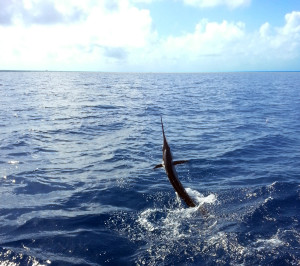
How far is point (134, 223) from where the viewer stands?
28.7 feet

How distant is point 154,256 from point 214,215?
291 cm

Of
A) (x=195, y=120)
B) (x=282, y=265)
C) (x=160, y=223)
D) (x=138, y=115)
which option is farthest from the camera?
(x=138, y=115)

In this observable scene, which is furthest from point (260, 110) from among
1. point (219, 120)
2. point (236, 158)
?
point (236, 158)

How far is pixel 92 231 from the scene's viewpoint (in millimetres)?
8375

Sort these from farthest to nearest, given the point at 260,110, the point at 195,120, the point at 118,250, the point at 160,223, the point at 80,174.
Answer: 1. the point at 260,110
2. the point at 195,120
3. the point at 80,174
4. the point at 160,223
5. the point at 118,250

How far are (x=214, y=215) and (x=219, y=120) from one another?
1768 centimetres

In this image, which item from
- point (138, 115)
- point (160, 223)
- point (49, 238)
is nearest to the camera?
point (49, 238)

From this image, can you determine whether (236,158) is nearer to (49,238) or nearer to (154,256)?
(154,256)

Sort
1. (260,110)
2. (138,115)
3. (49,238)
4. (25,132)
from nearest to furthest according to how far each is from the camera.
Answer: (49,238), (25,132), (138,115), (260,110)

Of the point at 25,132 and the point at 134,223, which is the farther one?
the point at 25,132

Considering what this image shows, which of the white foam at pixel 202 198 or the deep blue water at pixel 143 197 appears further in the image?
the white foam at pixel 202 198

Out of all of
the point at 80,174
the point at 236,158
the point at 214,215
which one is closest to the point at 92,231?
the point at 214,215

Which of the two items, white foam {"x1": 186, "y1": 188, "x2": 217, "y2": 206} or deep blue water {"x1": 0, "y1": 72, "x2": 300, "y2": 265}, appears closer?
deep blue water {"x1": 0, "y1": 72, "x2": 300, "y2": 265}

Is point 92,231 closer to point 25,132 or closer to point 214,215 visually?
point 214,215
